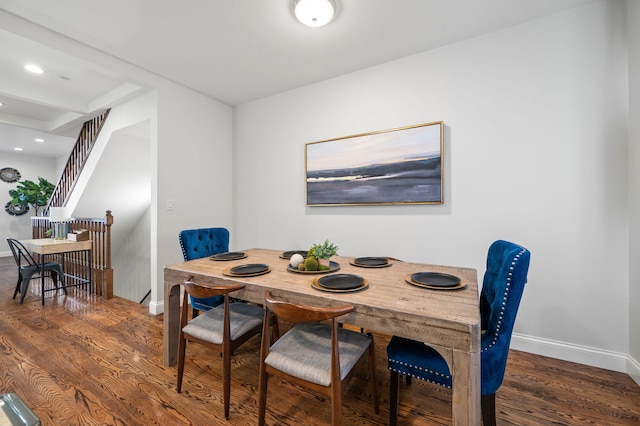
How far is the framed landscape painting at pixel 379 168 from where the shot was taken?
8.18ft

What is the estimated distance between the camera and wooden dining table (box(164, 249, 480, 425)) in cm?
104

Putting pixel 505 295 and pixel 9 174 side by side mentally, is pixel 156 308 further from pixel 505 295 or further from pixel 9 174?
pixel 9 174

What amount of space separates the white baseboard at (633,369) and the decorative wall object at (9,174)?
1104cm

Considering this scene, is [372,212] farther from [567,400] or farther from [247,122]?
[247,122]

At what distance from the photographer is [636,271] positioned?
1.78 m

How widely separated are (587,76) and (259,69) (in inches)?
112

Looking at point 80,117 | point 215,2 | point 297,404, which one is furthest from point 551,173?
point 80,117

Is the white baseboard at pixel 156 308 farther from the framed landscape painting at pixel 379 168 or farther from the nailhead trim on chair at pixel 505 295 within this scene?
the nailhead trim on chair at pixel 505 295

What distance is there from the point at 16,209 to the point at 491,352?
32.9 ft

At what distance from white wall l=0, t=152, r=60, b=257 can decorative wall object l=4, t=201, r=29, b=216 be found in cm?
7

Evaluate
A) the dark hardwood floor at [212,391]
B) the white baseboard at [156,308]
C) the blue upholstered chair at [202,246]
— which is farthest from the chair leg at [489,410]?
the white baseboard at [156,308]

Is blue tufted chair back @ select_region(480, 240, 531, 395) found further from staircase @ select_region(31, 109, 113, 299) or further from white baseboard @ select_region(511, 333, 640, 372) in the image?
staircase @ select_region(31, 109, 113, 299)

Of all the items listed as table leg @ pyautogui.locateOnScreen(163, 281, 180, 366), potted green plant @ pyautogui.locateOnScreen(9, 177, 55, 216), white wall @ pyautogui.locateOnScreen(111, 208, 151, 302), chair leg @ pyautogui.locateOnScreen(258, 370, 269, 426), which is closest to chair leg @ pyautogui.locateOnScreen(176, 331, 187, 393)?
table leg @ pyautogui.locateOnScreen(163, 281, 180, 366)

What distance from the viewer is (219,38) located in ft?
7.75
